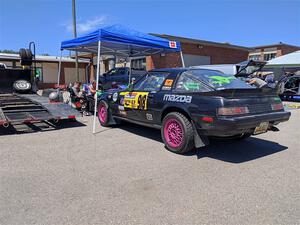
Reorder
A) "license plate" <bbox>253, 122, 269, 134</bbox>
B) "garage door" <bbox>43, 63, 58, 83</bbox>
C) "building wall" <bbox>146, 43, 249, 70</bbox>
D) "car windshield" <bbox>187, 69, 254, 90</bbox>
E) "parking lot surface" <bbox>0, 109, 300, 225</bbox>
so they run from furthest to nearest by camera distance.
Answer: "garage door" <bbox>43, 63, 58, 83</bbox>, "building wall" <bbox>146, 43, 249, 70</bbox>, "car windshield" <bbox>187, 69, 254, 90</bbox>, "license plate" <bbox>253, 122, 269, 134</bbox>, "parking lot surface" <bbox>0, 109, 300, 225</bbox>

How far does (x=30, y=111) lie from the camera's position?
259 inches

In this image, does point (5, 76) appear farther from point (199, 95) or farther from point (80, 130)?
point (199, 95)

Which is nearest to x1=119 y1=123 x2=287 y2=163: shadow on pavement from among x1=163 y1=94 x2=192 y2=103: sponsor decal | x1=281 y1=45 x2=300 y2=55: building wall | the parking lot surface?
the parking lot surface

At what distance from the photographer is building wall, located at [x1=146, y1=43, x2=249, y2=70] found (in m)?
18.0

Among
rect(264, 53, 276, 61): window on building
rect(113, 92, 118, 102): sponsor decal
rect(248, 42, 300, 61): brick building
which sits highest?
rect(248, 42, 300, 61): brick building

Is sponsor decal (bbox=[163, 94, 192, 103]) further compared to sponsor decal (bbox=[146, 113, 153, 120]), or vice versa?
sponsor decal (bbox=[146, 113, 153, 120])

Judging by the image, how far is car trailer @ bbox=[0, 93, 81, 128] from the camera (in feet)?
19.2

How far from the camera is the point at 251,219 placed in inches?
101

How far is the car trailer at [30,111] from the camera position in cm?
Answer: 585

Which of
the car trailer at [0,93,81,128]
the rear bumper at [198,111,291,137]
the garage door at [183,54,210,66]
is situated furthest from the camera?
the garage door at [183,54,210,66]

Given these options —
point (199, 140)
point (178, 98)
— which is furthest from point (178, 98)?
point (199, 140)

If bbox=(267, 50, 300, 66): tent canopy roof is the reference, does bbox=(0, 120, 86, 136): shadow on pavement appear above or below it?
below

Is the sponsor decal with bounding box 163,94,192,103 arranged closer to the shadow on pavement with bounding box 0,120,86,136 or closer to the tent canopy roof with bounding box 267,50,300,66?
the shadow on pavement with bounding box 0,120,86,136

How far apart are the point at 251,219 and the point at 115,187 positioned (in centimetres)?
163
